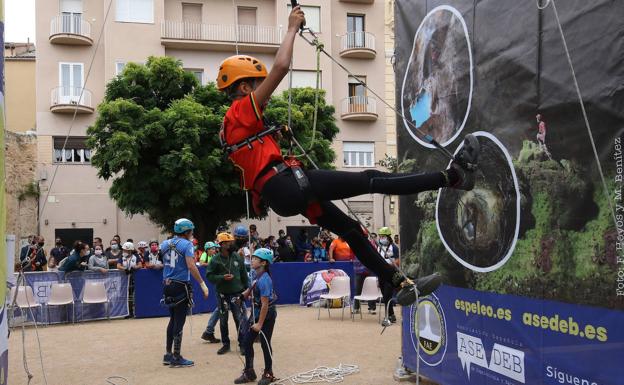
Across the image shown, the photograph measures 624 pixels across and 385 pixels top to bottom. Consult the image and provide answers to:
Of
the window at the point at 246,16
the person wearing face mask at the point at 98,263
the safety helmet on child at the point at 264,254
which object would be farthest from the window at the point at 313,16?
the safety helmet on child at the point at 264,254

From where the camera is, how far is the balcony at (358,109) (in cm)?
2709

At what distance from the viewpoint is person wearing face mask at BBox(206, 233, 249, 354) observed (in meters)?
8.35

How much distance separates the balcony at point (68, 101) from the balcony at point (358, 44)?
1159 cm

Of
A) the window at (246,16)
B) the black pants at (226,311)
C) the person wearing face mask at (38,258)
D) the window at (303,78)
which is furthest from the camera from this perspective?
the window at (246,16)

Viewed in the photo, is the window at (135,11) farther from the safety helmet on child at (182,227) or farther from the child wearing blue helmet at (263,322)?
the child wearing blue helmet at (263,322)

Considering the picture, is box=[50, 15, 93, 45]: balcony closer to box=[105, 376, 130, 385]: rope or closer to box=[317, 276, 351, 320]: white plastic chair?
box=[317, 276, 351, 320]: white plastic chair

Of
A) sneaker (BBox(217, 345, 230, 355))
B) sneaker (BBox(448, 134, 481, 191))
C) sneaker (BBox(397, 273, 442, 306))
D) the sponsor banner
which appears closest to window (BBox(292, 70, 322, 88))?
sneaker (BBox(217, 345, 230, 355))

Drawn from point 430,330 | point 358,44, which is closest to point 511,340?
point 430,330

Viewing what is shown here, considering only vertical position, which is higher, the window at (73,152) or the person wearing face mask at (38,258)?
the window at (73,152)

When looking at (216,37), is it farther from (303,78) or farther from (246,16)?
(303,78)

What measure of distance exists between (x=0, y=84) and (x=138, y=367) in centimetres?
490

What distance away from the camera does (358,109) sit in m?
27.3

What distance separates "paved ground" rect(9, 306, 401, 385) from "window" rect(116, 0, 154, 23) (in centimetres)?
1724

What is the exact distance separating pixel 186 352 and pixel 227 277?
4.55ft
